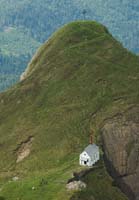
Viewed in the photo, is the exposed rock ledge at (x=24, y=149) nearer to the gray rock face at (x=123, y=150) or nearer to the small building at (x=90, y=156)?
the gray rock face at (x=123, y=150)

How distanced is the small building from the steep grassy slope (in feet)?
6.30

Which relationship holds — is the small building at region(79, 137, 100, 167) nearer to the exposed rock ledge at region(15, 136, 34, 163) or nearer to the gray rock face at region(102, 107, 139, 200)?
the gray rock face at region(102, 107, 139, 200)

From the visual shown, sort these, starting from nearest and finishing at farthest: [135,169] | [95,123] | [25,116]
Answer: [135,169] < [95,123] < [25,116]

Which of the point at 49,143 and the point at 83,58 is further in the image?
the point at 83,58

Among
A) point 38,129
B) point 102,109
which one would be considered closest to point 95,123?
point 102,109

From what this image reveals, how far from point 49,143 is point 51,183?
23.9 metres

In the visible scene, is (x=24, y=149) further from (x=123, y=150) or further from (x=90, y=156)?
(x=90, y=156)

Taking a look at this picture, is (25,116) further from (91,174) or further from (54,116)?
(91,174)

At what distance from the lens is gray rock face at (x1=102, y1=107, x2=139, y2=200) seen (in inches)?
4771

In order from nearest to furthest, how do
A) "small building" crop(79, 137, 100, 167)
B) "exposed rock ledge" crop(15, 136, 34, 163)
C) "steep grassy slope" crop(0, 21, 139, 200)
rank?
1. "small building" crop(79, 137, 100, 167)
2. "steep grassy slope" crop(0, 21, 139, 200)
3. "exposed rock ledge" crop(15, 136, 34, 163)

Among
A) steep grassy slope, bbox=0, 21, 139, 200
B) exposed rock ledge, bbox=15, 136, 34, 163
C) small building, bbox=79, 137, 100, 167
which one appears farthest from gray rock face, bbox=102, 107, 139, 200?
exposed rock ledge, bbox=15, 136, 34, 163

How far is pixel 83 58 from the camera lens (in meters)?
153

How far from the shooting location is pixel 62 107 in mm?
138375

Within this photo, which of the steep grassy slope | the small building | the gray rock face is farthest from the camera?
the gray rock face
